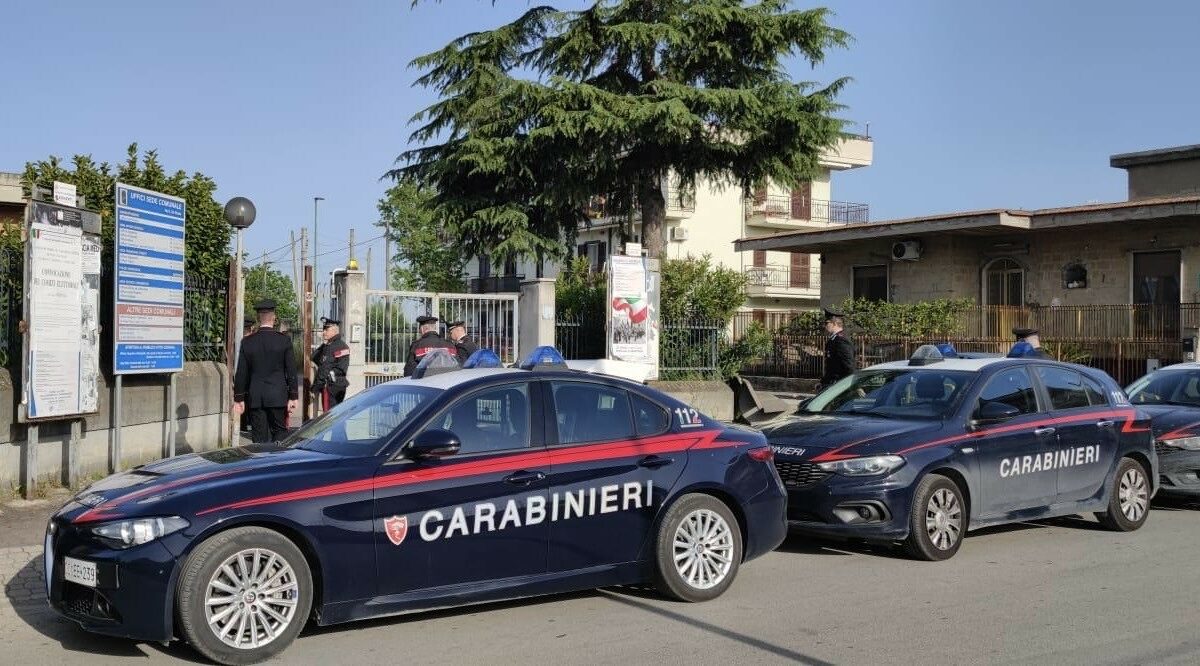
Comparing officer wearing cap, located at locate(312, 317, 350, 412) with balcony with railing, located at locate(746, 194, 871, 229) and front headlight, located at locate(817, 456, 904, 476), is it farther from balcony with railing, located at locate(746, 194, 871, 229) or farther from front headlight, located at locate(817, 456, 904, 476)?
balcony with railing, located at locate(746, 194, 871, 229)

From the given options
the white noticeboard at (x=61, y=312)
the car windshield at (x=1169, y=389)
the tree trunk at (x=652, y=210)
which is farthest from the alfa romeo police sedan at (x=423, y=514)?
the tree trunk at (x=652, y=210)

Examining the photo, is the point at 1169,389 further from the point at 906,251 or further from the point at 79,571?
the point at 906,251

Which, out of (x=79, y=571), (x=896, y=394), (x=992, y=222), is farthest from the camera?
(x=992, y=222)

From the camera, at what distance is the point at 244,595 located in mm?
5516

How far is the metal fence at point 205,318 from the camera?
1227 centimetres

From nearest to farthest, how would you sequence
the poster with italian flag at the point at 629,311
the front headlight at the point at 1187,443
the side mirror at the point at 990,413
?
1. the side mirror at the point at 990,413
2. the front headlight at the point at 1187,443
3. the poster with italian flag at the point at 629,311

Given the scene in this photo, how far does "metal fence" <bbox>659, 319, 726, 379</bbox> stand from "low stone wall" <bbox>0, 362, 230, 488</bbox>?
27.6 ft

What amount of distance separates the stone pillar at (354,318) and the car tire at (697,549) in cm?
940

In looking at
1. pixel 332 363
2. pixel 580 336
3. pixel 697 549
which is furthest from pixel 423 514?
pixel 580 336

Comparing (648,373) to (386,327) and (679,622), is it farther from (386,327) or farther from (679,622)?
(679,622)

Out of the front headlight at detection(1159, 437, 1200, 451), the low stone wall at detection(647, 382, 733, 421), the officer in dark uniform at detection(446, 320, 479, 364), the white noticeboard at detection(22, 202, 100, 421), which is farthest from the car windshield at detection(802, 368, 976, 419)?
the low stone wall at detection(647, 382, 733, 421)

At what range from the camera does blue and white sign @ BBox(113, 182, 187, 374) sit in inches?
409

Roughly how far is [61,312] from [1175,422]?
1101 centimetres

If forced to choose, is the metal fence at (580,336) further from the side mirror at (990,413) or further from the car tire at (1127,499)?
the side mirror at (990,413)
